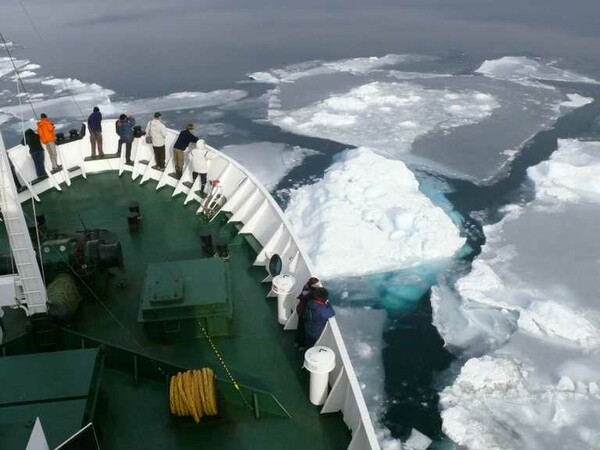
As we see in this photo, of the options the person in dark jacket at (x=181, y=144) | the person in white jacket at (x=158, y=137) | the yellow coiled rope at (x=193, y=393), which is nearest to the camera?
the yellow coiled rope at (x=193, y=393)

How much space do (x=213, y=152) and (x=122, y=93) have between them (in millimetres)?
13972

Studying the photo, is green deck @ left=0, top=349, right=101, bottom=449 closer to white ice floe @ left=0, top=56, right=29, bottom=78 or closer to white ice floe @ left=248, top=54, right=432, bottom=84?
white ice floe @ left=248, top=54, right=432, bottom=84

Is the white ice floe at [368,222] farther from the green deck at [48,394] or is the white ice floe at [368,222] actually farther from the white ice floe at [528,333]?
the green deck at [48,394]

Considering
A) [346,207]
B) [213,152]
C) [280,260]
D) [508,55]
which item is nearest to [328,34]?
[508,55]

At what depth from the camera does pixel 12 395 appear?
11.3 feet

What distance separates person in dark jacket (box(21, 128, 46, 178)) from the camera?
7.25 meters

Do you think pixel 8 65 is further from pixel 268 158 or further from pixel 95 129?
pixel 95 129

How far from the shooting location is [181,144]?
759 cm

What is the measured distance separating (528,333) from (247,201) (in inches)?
199

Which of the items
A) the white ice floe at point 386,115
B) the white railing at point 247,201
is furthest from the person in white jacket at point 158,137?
the white ice floe at point 386,115

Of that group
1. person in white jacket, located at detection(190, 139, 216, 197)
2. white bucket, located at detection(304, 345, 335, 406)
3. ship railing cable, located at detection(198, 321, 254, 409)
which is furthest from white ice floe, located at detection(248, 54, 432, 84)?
white bucket, located at detection(304, 345, 335, 406)

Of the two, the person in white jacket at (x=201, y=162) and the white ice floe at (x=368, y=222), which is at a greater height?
the person in white jacket at (x=201, y=162)

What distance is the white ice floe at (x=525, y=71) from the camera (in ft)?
72.2

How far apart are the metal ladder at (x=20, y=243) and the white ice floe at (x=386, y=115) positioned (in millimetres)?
12252
